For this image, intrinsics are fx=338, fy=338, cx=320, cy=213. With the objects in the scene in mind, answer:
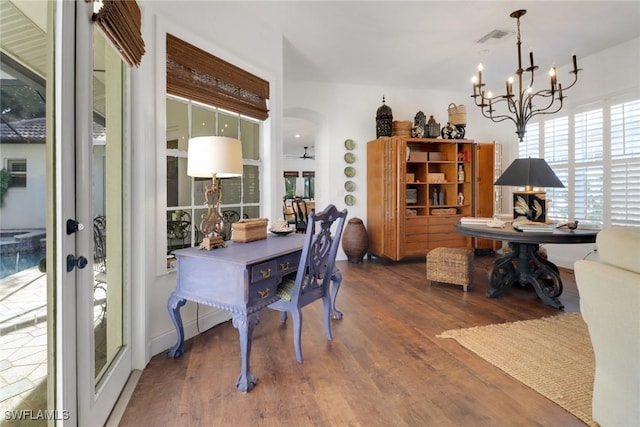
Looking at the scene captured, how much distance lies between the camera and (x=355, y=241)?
17.0ft

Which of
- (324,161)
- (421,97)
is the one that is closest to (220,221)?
(324,161)

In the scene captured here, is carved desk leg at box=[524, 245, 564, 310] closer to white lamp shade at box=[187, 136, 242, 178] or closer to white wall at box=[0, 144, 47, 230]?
white lamp shade at box=[187, 136, 242, 178]

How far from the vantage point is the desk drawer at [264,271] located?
6.16ft

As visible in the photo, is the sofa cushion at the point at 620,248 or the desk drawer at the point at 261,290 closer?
the sofa cushion at the point at 620,248

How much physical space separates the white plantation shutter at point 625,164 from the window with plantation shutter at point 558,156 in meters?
0.60

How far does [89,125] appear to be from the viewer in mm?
1422

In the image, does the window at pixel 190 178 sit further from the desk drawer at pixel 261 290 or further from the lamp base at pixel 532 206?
the lamp base at pixel 532 206

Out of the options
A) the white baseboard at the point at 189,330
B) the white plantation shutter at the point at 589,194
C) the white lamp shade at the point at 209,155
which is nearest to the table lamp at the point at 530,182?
the white plantation shutter at the point at 589,194

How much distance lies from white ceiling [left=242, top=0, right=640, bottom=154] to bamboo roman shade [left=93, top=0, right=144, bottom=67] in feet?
5.22

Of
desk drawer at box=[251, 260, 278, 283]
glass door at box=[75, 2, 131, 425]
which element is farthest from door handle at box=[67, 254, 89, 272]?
desk drawer at box=[251, 260, 278, 283]

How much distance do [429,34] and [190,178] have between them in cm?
307

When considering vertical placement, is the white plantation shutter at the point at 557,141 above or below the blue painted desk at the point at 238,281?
above

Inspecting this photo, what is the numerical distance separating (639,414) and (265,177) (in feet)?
9.83

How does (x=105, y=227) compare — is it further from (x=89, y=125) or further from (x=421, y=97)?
(x=421, y=97)
